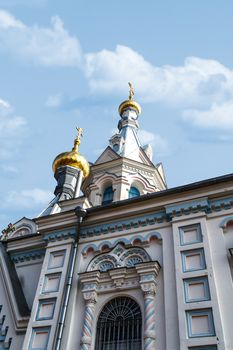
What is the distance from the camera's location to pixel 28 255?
35.8ft

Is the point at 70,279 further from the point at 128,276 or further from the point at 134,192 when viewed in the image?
the point at 134,192

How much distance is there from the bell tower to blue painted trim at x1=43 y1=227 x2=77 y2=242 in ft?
16.8

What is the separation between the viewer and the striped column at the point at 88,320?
795 centimetres

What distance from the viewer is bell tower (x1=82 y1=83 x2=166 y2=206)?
623 inches

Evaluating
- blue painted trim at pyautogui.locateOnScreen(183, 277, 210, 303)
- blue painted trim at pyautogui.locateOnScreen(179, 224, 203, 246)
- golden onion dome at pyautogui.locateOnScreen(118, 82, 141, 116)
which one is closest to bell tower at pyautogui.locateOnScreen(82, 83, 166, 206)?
golden onion dome at pyautogui.locateOnScreen(118, 82, 141, 116)

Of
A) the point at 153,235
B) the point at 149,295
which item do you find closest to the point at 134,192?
the point at 153,235

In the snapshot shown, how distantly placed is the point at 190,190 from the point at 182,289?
2.44 m

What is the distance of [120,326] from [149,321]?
0.84 meters

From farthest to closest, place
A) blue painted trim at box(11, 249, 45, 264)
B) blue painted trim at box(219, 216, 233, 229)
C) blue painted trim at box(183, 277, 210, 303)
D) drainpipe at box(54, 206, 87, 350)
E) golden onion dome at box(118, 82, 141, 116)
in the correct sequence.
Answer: golden onion dome at box(118, 82, 141, 116), blue painted trim at box(11, 249, 45, 264), blue painted trim at box(219, 216, 233, 229), drainpipe at box(54, 206, 87, 350), blue painted trim at box(183, 277, 210, 303)

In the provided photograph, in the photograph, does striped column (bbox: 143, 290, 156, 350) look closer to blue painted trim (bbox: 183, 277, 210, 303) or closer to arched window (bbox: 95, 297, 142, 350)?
arched window (bbox: 95, 297, 142, 350)

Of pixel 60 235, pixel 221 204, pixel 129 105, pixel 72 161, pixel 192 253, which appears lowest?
pixel 192 253

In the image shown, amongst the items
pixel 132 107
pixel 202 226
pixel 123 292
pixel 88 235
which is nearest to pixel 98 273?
pixel 123 292

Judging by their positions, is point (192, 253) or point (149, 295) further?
point (192, 253)

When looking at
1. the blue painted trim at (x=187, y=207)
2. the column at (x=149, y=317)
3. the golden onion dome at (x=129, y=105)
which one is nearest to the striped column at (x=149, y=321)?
the column at (x=149, y=317)
